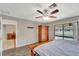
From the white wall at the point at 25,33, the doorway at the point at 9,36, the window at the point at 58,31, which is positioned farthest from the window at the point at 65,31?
the doorway at the point at 9,36

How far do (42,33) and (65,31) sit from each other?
6.84ft

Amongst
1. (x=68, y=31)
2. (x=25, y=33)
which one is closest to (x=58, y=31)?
(x=68, y=31)

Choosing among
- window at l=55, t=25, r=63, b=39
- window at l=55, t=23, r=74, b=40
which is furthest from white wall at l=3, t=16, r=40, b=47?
window at l=55, t=23, r=74, b=40

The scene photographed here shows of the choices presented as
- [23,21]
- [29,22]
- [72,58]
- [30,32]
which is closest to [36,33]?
[30,32]

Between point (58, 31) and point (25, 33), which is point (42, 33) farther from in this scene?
point (25, 33)

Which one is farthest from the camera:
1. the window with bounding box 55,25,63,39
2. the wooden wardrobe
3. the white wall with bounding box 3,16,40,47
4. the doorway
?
the wooden wardrobe

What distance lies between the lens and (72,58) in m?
1.44

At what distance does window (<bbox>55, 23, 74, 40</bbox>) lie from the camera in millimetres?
4156

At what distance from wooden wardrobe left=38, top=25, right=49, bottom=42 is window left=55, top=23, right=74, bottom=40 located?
1183mm

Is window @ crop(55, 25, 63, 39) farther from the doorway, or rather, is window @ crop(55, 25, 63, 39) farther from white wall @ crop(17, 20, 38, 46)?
the doorway

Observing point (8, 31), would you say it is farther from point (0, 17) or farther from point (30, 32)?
point (30, 32)

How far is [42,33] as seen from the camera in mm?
Answer: 6113

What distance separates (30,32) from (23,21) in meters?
0.98

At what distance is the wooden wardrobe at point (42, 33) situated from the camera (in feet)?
19.6
